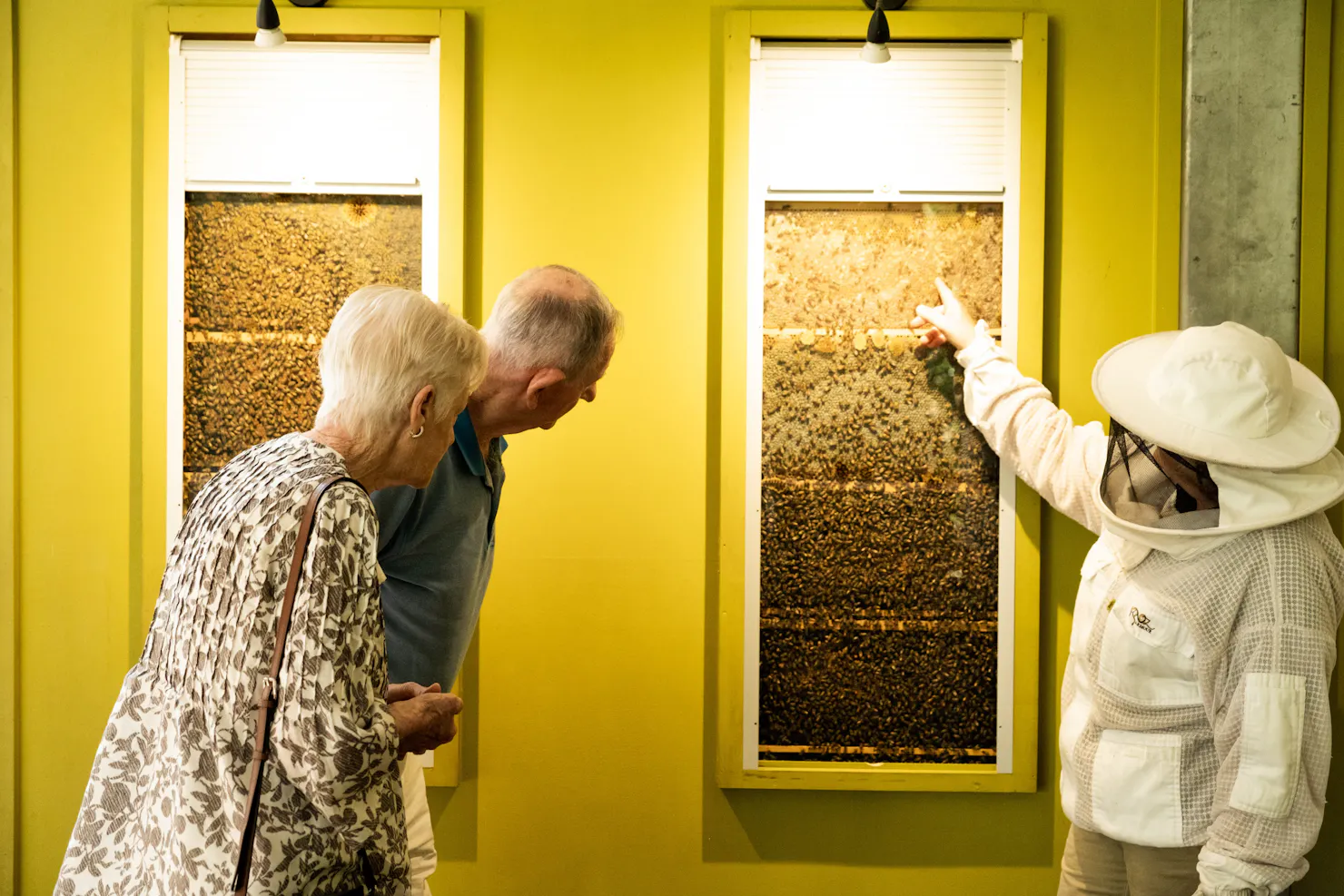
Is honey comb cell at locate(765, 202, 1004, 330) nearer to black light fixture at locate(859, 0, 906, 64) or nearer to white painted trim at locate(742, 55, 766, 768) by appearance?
white painted trim at locate(742, 55, 766, 768)

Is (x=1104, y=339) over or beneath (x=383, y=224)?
beneath

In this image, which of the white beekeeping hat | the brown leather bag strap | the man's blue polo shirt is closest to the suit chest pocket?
the white beekeeping hat

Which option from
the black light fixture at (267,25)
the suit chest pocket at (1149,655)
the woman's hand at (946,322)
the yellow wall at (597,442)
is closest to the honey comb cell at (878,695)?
the yellow wall at (597,442)

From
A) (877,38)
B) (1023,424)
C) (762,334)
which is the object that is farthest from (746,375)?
(877,38)

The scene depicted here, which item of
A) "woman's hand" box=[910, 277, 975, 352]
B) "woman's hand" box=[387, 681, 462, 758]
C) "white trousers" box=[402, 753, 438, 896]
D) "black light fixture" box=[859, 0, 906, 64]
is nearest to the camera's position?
"woman's hand" box=[387, 681, 462, 758]

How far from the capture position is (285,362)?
91.1 inches

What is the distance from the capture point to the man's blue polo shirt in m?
1.68

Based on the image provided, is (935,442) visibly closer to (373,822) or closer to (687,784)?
(687,784)

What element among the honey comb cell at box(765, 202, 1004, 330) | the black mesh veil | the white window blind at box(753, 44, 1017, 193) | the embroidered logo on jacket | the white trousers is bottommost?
the white trousers

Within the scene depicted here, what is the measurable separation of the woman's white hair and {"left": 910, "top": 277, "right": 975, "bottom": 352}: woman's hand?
1.27 metres

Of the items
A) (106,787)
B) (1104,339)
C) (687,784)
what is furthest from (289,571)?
(1104,339)

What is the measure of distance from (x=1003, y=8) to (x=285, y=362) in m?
1.85

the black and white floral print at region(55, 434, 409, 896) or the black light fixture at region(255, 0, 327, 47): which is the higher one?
the black light fixture at region(255, 0, 327, 47)

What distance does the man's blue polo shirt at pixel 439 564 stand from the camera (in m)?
1.68
